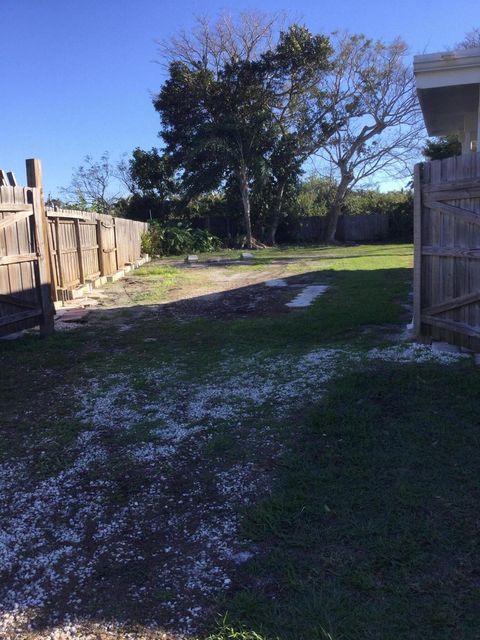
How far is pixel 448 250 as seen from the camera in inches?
217

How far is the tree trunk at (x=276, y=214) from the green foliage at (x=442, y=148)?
8000mm

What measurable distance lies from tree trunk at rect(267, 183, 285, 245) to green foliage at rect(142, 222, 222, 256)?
3538 mm

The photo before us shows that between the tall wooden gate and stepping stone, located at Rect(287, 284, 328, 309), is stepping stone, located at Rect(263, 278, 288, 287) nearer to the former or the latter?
stepping stone, located at Rect(287, 284, 328, 309)

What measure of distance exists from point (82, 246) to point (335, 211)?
67.8 ft

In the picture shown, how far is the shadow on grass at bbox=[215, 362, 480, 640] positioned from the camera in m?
2.04

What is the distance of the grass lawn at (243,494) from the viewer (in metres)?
2.12

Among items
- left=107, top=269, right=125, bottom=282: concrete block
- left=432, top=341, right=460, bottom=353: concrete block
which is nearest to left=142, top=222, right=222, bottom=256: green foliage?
left=107, top=269, right=125, bottom=282: concrete block

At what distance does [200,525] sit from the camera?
2.74m

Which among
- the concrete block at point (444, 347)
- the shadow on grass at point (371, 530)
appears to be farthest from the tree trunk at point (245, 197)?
the shadow on grass at point (371, 530)

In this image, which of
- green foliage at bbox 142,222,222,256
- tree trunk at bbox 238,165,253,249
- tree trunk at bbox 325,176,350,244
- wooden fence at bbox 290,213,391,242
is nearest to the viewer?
green foliage at bbox 142,222,222,256

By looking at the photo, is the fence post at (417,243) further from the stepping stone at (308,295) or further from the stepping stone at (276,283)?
the stepping stone at (276,283)

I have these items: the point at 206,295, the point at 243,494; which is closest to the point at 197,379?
the point at 243,494

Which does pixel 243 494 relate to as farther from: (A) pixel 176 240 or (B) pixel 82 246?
(A) pixel 176 240

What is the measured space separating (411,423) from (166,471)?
5.73 feet
